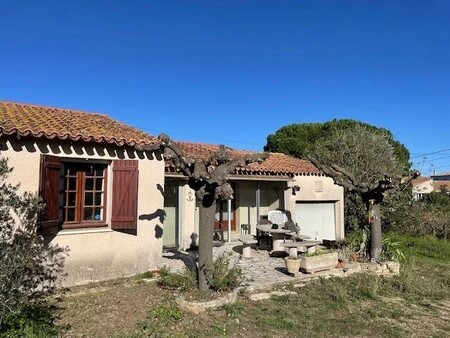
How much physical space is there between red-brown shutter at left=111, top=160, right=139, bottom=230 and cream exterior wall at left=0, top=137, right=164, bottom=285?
0.20 meters

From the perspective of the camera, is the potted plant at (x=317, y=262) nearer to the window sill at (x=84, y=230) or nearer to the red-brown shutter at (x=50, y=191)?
the window sill at (x=84, y=230)

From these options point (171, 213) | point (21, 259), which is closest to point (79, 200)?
point (21, 259)

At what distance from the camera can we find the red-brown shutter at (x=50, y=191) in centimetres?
805

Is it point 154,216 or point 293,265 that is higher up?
point 154,216

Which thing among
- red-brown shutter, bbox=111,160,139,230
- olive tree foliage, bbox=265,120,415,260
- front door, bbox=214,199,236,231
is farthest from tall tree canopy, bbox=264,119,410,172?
red-brown shutter, bbox=111,160,139,230

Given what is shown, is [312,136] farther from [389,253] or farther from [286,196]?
[389,253]

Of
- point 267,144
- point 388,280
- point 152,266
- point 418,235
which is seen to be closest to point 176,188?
point 152,266

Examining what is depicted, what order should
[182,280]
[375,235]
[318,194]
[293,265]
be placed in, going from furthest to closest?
1. [318,194]
2. [375,235]
3. [293,265]
4. [182,280]

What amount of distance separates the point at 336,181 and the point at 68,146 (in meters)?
7.84

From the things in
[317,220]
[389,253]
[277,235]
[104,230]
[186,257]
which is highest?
[104,230]

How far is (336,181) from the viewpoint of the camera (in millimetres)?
12328

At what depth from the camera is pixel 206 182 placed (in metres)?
7.84

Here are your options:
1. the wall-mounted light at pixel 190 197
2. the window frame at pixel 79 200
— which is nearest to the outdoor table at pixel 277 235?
the wall-mounted light at pixel 190 197

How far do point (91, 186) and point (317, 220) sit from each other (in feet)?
37.6
